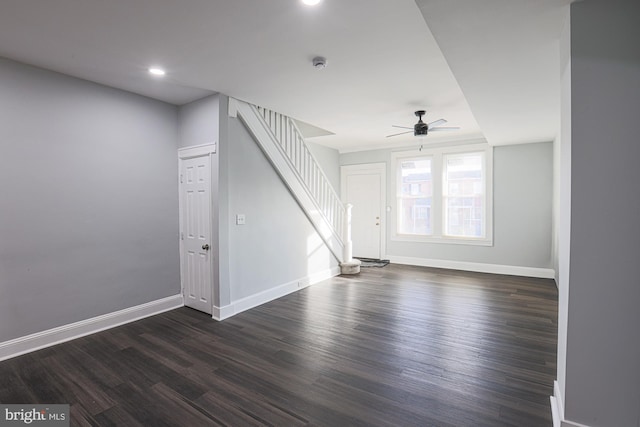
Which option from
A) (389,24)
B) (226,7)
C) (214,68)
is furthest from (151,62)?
(389,24)

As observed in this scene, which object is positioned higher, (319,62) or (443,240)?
(319,62)

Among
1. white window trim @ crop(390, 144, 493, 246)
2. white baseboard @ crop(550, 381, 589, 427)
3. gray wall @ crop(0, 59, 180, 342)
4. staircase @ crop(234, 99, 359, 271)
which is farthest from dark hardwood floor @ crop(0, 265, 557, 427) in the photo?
white window trim @ crop(390, 144, 493, 246)

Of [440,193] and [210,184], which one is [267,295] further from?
[440,193]

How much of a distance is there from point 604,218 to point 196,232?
3.89m

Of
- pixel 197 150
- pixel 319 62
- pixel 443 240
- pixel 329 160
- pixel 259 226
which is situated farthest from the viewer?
pixel 329 160

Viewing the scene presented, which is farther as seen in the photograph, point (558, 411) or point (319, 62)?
point (319, 62)

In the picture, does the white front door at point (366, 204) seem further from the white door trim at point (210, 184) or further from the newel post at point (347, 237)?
the white door trim at point (210, 184)

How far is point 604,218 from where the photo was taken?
162 centimetres

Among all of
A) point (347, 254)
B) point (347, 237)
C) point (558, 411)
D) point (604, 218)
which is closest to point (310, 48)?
point (604, 218)

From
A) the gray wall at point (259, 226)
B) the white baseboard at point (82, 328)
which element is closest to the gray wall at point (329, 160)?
the gray wall at point (259, 226)

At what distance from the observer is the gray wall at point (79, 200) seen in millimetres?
2775

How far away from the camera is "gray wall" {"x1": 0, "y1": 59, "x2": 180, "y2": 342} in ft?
9.11

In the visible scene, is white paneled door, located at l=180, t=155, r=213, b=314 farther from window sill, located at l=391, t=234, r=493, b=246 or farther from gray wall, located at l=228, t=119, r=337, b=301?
window sill, located at l=391, t=234, r=493, b=246

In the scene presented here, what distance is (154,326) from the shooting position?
346cm
